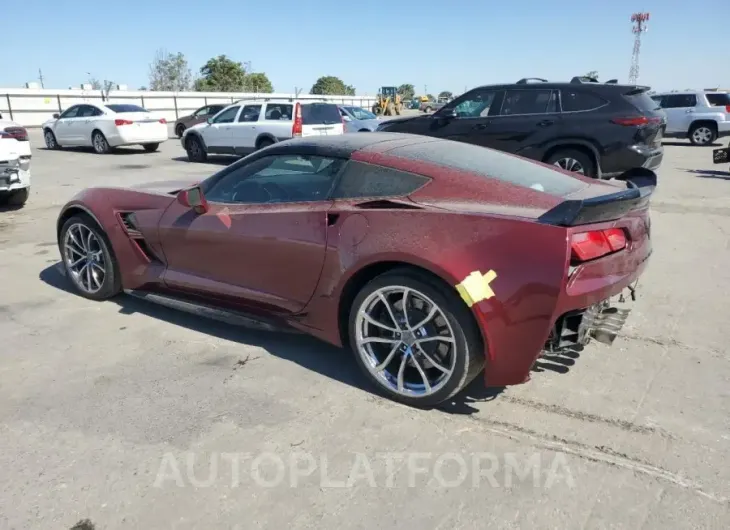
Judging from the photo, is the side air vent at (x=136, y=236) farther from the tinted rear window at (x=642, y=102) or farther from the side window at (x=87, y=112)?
the side window at (x=87, y=112)

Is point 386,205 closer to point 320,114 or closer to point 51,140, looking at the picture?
point 320,114

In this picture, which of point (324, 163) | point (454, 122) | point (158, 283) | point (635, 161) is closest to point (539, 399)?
point (324, 163)

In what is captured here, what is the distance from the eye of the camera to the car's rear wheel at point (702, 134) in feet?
64.5

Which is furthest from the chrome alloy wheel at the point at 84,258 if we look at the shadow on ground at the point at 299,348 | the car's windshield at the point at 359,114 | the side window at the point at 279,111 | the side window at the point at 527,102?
the car's windshield at the point at 359,114

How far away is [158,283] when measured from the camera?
4.20 metres

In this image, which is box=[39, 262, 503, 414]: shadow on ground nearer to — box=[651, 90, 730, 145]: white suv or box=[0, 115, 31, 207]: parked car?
box=[0, 115, 31, 207]: parked car

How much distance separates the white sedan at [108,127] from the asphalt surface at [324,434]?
13843 mm

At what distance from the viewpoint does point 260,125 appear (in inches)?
582

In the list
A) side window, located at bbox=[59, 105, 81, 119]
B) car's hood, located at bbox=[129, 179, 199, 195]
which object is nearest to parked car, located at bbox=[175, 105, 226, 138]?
side window, located at bbox=[59, 105, 81, 119]

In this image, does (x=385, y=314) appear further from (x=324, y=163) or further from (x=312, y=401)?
(x=324, y=163)

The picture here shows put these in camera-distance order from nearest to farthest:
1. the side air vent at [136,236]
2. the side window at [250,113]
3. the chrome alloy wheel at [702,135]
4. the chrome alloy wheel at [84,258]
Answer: the side air vent at [136,236]
the chrome alloy wheel at [84,258]
the side window at [250,113]
the chrome alloy wheel at [702,135]

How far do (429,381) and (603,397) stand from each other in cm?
100

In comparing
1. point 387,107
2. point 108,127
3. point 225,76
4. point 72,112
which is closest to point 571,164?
point 108,127

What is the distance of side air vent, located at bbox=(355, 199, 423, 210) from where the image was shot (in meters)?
3.10
